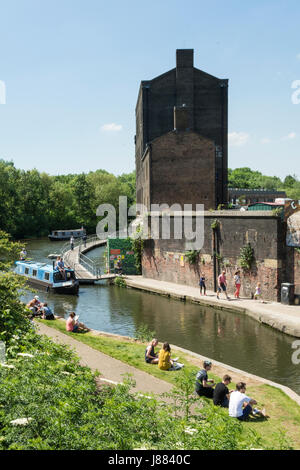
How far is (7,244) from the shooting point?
1171 cm

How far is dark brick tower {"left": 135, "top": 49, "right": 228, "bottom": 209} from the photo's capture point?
3388 centimetres

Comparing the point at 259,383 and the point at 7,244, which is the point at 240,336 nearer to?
the point at 259,383

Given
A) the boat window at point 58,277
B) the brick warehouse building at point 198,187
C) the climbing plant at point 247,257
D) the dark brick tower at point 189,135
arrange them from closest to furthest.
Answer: the brick warehouse building at point 198,187 < the climbing plant at point 247,257 < the boat window at point 58,277 < the dark brick tower at point 189,135

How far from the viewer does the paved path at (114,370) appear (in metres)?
9.69

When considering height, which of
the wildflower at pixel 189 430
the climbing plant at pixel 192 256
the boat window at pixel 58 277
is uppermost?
the climbing plant at pixel 192 256

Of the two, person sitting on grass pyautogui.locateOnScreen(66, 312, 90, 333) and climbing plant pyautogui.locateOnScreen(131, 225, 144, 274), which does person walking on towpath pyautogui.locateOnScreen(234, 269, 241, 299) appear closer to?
person sitting on grass pyautogui.locateOnScreen(66, 312, 90, 333)

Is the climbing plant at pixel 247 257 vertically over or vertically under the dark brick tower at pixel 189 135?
under

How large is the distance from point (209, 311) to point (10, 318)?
11.4m

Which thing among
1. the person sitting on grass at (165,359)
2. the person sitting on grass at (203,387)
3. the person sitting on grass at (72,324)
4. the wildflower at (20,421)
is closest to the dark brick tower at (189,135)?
the person sitting on grass at (72,324)

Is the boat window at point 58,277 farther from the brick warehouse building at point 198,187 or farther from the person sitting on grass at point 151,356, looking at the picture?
the person sitting on grass at point 151,356

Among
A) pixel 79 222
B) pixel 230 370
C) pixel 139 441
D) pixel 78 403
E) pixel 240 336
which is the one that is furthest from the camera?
pixel 79 222

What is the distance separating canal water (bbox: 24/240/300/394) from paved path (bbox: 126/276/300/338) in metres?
0.29

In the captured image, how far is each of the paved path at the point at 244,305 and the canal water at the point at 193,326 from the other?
0.94 feet

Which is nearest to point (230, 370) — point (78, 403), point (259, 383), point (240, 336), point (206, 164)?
point (259, 383)
